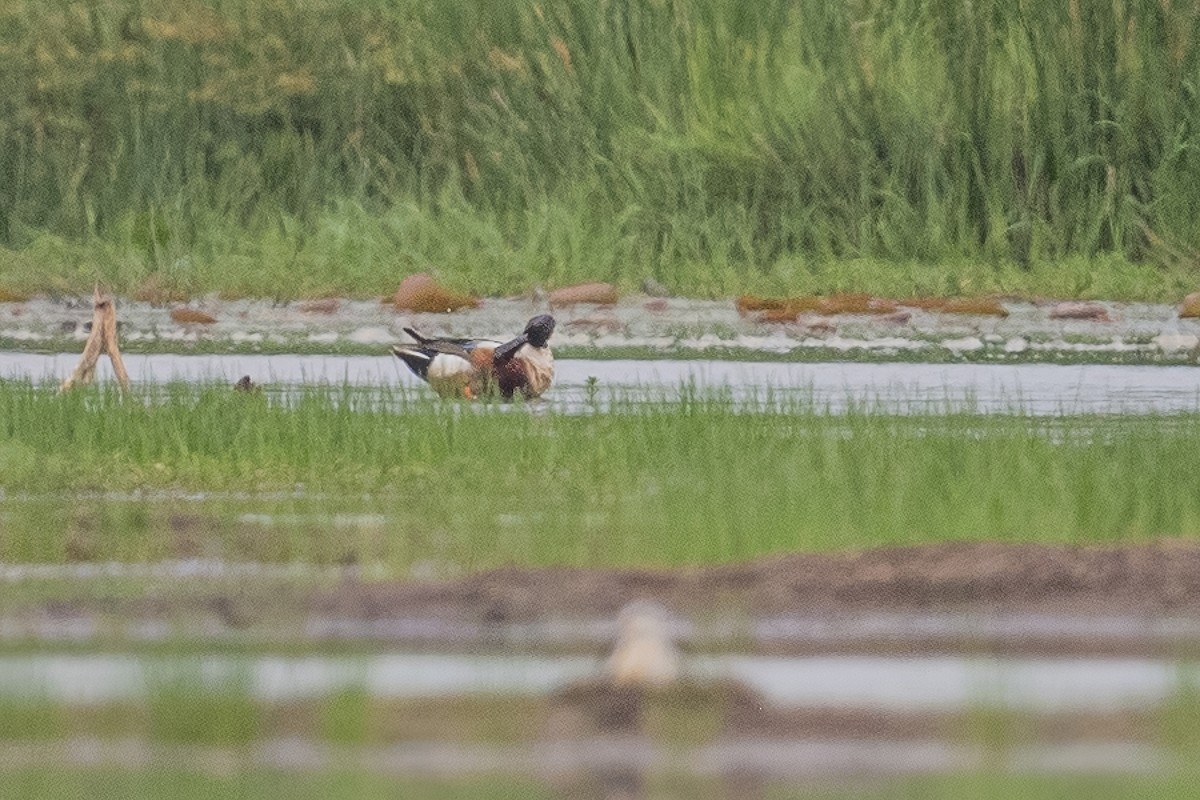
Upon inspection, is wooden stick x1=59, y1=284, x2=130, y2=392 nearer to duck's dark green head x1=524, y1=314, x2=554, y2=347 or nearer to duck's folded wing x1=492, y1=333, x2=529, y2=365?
duck's folded wing x1=492, y1=333, x2=529, y2=365

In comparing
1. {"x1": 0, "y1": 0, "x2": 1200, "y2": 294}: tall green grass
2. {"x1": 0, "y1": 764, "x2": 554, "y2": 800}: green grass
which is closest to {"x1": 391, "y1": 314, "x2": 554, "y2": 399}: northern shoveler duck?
{"x1": 0, "y1": 0, "x2": 1200, "y2": 294}: tall green grass

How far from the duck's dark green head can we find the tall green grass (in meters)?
2.02

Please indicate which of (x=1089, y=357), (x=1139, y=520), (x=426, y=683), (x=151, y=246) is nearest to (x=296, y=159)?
(x=151, y=246)

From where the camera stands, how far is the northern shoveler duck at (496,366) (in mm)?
8602

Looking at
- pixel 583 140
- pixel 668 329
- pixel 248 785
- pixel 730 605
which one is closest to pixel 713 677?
pixel 730 605

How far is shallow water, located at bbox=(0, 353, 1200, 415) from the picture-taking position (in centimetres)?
851

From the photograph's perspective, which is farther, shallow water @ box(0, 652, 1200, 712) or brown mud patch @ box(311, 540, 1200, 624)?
brown mud patch @ box(311, 540, 1200, 624)

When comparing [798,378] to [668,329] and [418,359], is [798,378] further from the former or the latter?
→ [418,359]

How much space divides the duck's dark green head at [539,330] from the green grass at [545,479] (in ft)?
2.52

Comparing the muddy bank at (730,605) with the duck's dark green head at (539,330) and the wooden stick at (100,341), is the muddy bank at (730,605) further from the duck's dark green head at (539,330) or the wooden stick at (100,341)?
the duck's dark green head at (539,330)

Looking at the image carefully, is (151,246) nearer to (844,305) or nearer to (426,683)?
(844,305)

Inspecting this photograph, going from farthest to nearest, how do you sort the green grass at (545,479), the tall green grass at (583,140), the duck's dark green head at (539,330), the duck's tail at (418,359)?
the tall green grass at (583,140)
the duck's tail at (418,359)
the duck's dark green head at (539,330)
the green grass at (545,479)

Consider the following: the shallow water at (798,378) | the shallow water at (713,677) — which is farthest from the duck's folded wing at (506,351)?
the shallow water at (713,677)

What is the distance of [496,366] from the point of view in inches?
343
